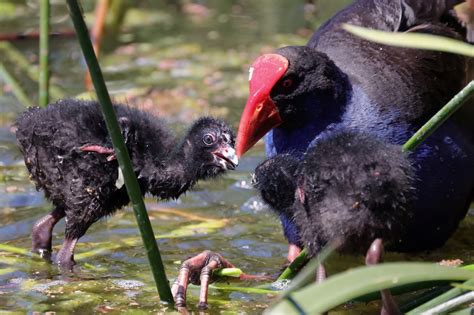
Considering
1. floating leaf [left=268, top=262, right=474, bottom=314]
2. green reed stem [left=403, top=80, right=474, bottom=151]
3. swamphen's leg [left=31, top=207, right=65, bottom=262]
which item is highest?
green reed stem [left=403, top=80, right=474, bottom=151]

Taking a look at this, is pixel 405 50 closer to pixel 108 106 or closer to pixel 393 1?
pixel 393 1

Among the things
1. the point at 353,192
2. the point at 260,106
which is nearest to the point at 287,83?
the point at 260,106

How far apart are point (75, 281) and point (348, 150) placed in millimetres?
1105

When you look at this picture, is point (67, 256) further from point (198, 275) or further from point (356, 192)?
point (356, 192)

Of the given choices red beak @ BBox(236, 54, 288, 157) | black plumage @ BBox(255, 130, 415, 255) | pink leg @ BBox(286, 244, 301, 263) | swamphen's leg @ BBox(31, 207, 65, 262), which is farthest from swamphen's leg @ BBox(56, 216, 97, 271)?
black plumage @ BBox(255, 130, 415, 255)

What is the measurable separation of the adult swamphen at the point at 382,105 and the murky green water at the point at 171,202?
292 millimetres

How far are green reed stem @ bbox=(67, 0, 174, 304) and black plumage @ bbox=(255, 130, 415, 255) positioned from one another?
0.42 meters

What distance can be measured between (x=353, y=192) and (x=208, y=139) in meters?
0.97

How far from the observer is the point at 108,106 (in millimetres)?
2414

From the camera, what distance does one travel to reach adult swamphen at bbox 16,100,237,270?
3.34 metres

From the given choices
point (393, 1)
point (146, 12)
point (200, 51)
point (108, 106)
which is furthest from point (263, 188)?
point (146, 12)

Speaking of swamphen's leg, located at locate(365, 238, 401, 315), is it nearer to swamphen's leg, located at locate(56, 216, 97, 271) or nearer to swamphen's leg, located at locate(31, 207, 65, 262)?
swamphen's leg, located at locate(56, 216, 97, 271)

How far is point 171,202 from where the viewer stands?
446cm

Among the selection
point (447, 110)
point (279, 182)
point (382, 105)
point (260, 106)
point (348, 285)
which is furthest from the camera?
point (382, 105)
